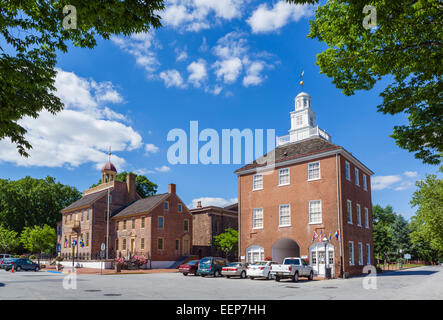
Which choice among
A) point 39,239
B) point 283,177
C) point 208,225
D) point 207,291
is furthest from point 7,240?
point 207,291

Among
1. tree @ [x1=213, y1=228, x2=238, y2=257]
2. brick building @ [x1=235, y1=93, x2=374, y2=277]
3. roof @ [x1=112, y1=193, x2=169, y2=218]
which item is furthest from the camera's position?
roof @ [x1=112, y1=193, x2=169, y2=218]

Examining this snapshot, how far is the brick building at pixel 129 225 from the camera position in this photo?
4925cm

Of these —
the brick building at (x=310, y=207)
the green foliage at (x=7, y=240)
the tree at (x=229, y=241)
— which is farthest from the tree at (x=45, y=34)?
the green foliage at (x=7, y=240)

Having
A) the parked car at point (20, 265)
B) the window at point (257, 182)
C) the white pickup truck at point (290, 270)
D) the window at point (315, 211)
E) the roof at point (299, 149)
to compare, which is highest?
the roof at point (299, 149)

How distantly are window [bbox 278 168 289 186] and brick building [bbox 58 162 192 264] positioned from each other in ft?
65.6

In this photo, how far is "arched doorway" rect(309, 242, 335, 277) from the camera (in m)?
30.9

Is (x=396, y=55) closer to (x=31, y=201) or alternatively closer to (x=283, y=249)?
(x=283, y=249)

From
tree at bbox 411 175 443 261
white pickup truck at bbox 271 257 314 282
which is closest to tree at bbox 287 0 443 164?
white pickup truck at bbox 271 257 314 282

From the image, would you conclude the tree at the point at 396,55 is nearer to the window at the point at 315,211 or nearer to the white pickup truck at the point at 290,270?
the white pickup truck at the point at 290,270

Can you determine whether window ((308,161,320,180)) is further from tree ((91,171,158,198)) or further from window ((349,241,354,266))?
tree ((91,171,158,198))

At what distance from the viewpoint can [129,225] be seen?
171ft

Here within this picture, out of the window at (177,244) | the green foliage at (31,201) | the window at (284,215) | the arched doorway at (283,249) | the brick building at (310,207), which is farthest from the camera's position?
the green foliage at (31,201)

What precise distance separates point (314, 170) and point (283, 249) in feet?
29.1
